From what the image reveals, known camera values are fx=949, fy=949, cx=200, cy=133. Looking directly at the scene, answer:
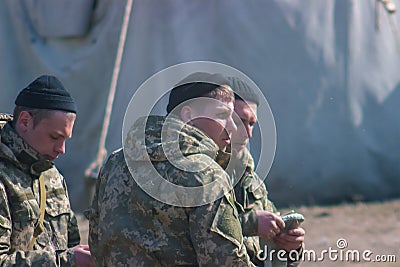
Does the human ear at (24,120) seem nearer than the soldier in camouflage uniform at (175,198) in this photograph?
No

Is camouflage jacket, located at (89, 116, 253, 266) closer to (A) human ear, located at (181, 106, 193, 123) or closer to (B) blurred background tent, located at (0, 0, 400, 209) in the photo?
(A) human ear, located at (181, 106, 193, 123)

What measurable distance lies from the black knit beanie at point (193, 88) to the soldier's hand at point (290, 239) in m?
0.64

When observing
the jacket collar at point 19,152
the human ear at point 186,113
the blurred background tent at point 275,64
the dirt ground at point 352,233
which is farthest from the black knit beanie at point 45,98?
the blurred background tent at point 275,64

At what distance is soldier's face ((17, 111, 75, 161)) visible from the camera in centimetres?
418

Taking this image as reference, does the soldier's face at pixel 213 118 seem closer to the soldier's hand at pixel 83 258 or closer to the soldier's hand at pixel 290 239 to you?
the soldier's hand at pixel 290 239

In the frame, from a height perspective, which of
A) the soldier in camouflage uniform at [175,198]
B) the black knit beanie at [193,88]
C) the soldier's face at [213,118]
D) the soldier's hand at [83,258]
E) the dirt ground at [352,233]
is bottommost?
the dirt ground at [352,233]

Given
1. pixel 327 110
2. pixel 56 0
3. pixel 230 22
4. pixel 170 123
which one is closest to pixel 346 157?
pixel 327 110

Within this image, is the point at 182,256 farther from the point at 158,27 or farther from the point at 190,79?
the point at 158,27

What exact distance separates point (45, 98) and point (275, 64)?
5.42 meters

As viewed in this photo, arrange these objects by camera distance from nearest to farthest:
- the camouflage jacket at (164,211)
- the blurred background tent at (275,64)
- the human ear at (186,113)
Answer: the camouflage jacket at (164,211), the human ear at (186,113), the blurred background tent at (275,64)

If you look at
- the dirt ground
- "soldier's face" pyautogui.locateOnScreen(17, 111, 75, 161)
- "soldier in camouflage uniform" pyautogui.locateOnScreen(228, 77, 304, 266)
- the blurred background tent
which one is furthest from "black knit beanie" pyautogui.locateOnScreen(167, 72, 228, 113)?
the blurred background tent

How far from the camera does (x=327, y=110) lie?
9.55m

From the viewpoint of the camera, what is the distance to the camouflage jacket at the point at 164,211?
3297 mm

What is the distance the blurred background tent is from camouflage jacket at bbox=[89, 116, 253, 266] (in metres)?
5.86
